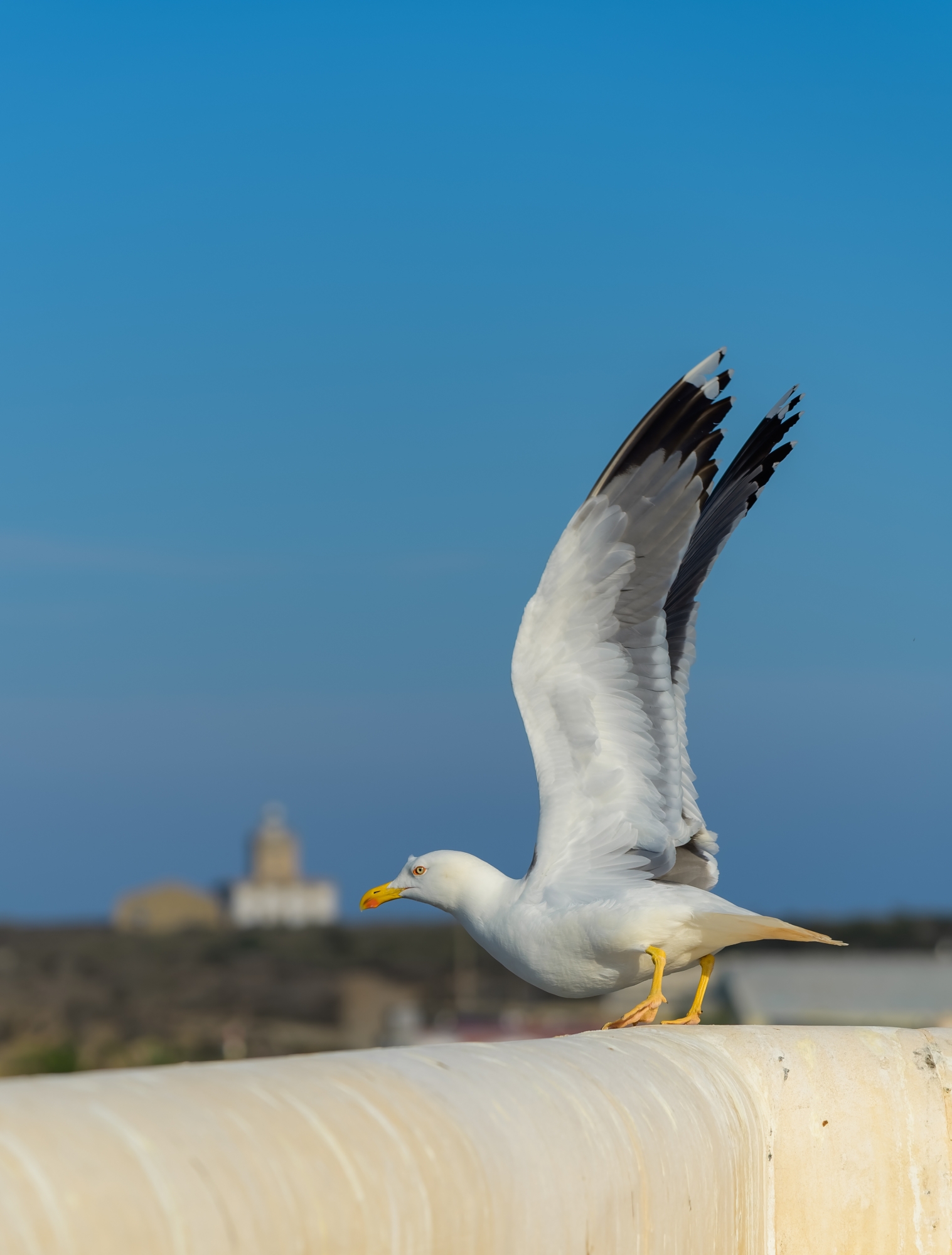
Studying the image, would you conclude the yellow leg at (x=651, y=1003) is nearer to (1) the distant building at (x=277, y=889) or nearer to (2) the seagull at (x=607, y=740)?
(2) the seagull at (x=607, y=740)

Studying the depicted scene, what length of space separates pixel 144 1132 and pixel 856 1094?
8.35 ft

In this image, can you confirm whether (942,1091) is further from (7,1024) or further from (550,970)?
(7,1024)

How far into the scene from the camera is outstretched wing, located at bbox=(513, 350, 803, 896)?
541cm

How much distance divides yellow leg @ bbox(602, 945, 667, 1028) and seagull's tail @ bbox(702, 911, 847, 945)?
0.52 ft

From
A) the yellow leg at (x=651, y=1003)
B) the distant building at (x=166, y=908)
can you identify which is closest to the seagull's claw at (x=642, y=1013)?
the yellow leg at (x=651, y=1003)

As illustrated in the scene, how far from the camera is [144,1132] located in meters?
1.76

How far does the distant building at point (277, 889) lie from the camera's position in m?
113

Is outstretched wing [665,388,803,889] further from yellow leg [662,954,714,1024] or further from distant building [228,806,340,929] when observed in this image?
distant building [228,806,340,929]

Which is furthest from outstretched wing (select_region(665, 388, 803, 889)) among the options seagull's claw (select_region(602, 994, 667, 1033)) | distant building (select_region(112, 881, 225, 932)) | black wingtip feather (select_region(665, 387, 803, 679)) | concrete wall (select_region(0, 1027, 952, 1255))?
distant building (select_region(112, 881, 225, 932))

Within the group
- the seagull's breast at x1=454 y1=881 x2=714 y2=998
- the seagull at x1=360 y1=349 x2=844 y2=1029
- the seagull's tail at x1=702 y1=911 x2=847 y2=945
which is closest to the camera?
the seagull's tail at x1=702 y1=911 x2=847 y2=945

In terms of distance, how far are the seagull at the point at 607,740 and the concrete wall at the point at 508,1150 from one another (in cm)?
114

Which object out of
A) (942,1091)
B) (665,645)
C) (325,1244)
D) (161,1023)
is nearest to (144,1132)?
(325,1244)

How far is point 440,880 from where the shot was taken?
565cm

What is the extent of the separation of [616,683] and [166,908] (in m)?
100
